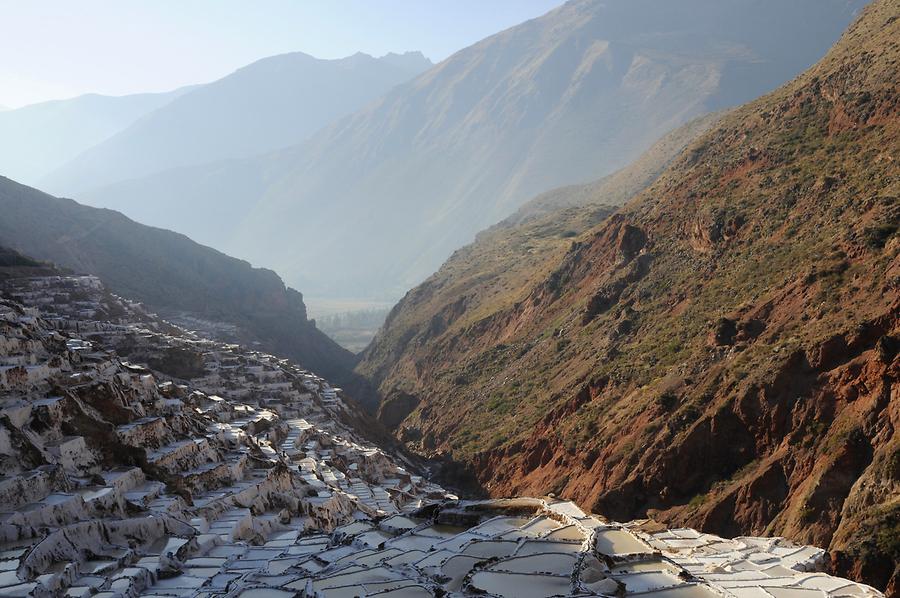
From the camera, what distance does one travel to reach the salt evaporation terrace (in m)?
22.6

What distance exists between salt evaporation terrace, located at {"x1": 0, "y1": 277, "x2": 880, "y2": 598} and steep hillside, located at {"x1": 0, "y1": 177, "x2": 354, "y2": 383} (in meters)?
58.9

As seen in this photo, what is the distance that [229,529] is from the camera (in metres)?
30.4

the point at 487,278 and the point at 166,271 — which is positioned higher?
the point at 166,271

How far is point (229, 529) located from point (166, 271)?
279ft

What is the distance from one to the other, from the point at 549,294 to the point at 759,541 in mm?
49077

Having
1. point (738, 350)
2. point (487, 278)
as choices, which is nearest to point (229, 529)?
point (738, 350)

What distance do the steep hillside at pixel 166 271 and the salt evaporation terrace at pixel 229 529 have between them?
193ft

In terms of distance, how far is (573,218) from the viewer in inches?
4875

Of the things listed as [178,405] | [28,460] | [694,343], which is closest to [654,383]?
[694,343]

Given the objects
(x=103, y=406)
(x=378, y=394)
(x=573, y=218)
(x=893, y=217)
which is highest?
(x=573, y=218)

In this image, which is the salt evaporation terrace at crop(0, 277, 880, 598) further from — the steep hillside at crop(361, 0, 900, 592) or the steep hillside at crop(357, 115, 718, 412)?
the steep hillside at crop(357, 115, 718, 412)

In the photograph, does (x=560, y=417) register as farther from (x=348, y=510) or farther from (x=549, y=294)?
(x=549, y=294)

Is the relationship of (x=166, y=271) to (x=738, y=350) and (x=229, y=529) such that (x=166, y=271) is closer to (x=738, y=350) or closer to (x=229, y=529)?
(x=738, y=350)

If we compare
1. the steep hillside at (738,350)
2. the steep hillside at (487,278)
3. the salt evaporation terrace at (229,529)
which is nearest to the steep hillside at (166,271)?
the steep hillside at (487,278)
